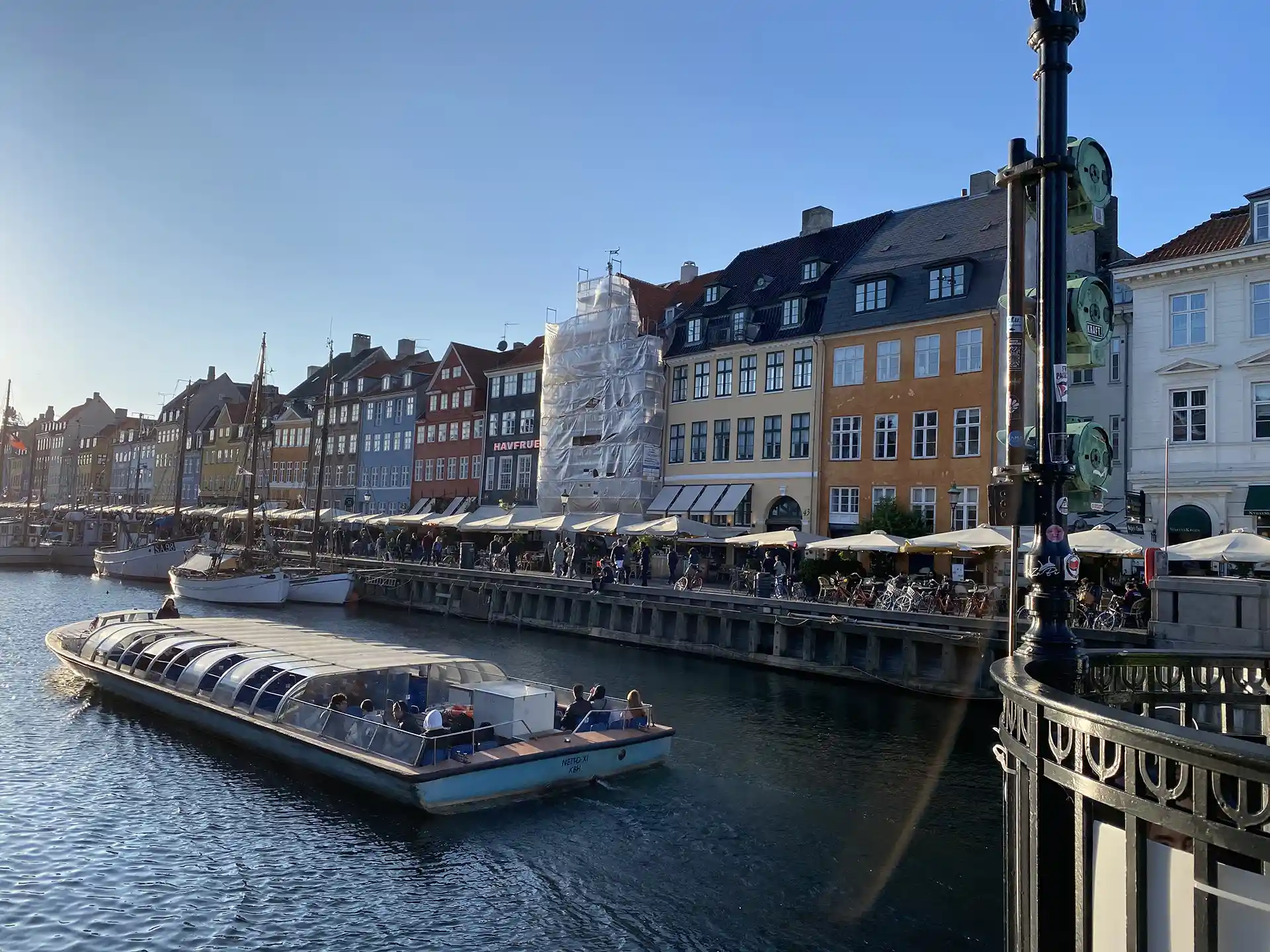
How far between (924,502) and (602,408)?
64.3ft

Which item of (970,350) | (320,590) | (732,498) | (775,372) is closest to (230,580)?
(320,590)

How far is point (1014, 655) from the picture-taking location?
7.29 metres

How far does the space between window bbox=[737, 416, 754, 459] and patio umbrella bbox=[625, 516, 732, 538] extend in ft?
19.8

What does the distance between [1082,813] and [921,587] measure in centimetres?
2449

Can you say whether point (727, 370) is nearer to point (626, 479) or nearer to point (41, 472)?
point (626, 479)

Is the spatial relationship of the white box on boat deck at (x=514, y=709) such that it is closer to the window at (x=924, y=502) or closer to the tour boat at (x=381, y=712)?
the tour boat at (x=381, y=712)

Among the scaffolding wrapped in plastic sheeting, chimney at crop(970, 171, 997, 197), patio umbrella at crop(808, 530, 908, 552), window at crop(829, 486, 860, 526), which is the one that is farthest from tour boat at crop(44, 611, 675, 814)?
chimney at crop(970, 171, 997, 197)

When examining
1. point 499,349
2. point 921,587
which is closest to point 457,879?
point 921,587

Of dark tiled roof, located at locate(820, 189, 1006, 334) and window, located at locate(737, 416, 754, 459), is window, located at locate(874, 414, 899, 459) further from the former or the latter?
window, located at locate(737, 416, 754, 459)

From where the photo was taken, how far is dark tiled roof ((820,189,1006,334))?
36.7 m

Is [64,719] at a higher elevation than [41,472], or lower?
lower

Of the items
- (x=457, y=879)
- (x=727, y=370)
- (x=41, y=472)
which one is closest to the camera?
(x=457, y=879)

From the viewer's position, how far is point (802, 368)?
42.6 metres

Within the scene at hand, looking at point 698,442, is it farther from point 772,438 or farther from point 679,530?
point 679,530
